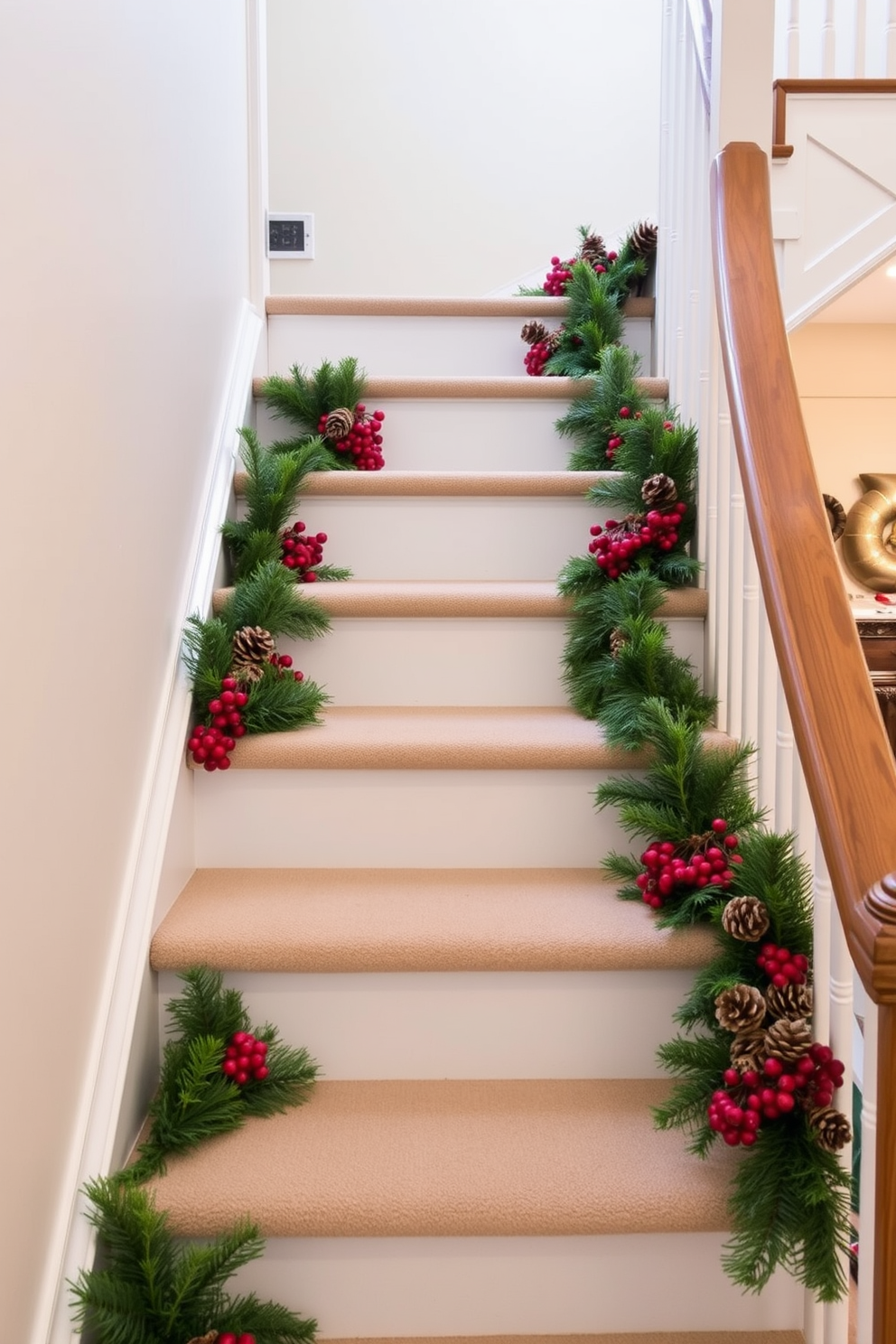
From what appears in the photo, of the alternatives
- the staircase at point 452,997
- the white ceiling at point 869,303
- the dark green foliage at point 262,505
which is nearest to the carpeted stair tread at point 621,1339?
the staircase at point 452,997

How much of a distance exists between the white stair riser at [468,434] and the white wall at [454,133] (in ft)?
5.43

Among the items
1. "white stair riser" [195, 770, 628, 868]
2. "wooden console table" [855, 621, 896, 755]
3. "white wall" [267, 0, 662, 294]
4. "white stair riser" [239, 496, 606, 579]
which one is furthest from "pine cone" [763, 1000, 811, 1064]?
"white wall" [267, 0, 662, 294]

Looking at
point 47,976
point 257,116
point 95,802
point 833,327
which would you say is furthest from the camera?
point 833,327

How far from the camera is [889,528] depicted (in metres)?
3.95

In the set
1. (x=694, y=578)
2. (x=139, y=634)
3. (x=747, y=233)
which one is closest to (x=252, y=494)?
(x=139, y=634)

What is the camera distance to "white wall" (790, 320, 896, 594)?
12.8 ft

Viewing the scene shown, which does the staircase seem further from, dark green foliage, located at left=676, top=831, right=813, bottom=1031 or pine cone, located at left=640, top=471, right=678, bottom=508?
pine cone, located at left=640, top=471, right=678, bottom=508

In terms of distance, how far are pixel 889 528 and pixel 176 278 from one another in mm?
3164

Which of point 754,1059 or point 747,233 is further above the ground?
point 747,233

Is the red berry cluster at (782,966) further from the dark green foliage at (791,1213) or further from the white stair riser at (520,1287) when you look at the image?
the white stair riser at (520,1287)

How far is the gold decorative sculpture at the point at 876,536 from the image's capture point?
394cm

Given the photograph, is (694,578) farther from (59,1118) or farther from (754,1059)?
(59,1118)

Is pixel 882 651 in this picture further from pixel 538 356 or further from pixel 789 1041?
pixel 789 1041

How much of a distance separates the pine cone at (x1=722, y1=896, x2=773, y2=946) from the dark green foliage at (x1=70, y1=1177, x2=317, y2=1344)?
25.5 inches
